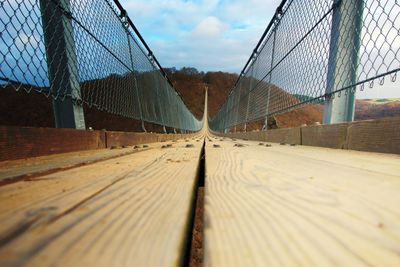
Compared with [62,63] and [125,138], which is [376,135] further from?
[125,138]

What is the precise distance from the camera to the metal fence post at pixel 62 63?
288 centimetres

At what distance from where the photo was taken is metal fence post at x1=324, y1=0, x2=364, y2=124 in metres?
2.87

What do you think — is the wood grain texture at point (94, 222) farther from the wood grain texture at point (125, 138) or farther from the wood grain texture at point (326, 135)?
the wood grain texture at point (125, 138)

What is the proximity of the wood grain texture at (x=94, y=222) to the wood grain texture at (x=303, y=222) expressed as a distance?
0.23 ft

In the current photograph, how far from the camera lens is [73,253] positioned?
1.54 feet

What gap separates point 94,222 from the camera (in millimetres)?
620

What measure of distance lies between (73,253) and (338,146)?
2614 millimetres

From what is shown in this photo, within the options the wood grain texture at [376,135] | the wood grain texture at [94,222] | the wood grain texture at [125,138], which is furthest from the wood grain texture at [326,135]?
the wood grain texture at [125,138]

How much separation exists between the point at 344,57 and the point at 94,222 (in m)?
2.94

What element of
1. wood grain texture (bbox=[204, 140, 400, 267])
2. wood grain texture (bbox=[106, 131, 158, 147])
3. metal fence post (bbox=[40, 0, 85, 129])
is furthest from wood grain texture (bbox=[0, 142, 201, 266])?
wood grain texture (bbox=[106, 131, 158, 147])

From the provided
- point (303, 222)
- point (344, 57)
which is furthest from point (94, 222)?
point (344, 57)

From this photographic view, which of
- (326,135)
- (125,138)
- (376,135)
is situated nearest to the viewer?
(376,135)

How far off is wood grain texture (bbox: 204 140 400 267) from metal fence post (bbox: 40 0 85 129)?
234cm

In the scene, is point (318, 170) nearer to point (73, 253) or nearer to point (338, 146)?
point (73, 253)
